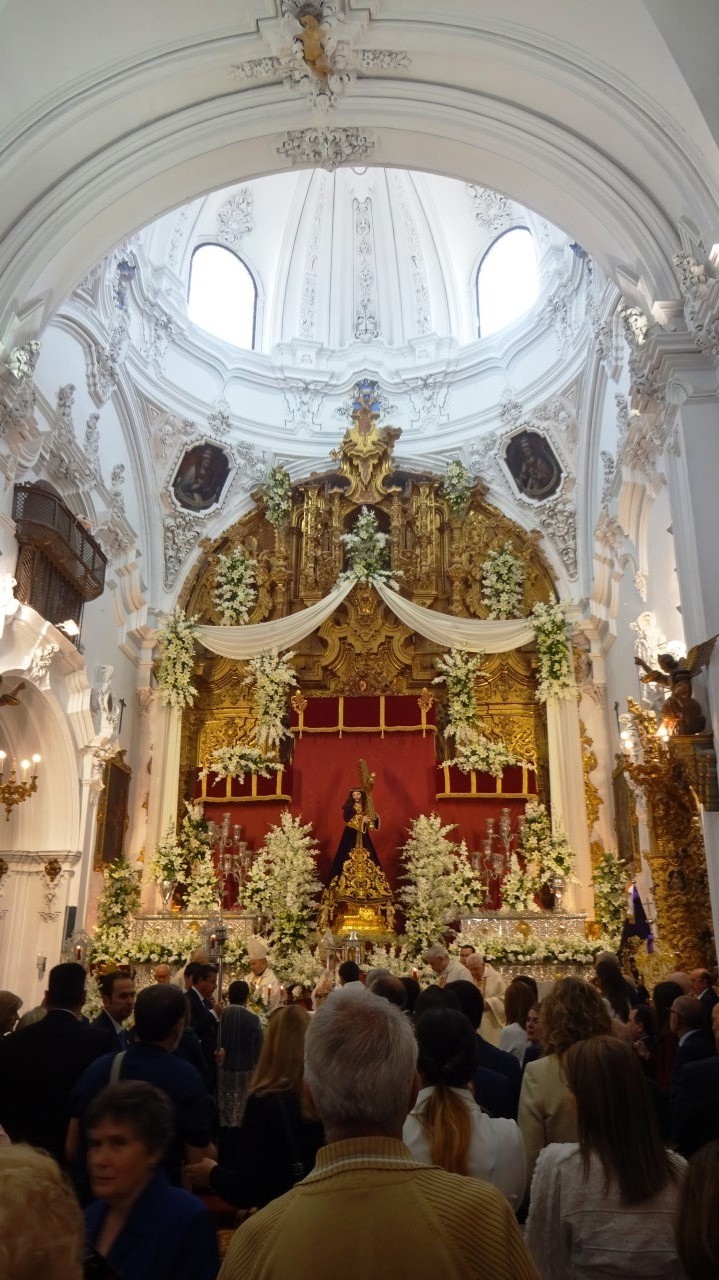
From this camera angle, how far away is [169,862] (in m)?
17.3

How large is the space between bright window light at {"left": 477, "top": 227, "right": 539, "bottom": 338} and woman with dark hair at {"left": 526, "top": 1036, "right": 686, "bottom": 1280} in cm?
1869

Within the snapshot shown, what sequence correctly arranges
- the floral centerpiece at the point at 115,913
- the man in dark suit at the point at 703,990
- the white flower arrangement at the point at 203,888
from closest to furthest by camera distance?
1. the man in dark suit at the point at 703,990
2. the floral centerpiece at the point at 115,913
3. the white flower arrangement at the point at 203,888

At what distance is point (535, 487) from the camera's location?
19.3 m

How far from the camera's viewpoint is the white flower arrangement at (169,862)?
1720cm

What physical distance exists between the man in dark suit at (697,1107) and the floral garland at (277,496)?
17045 mm

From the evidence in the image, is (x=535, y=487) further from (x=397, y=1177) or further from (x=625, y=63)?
(x=397, y=1177)

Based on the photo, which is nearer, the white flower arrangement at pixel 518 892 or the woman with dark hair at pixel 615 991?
the woman with dark hair at pixel 615 991

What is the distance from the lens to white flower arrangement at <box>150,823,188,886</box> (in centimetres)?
1720

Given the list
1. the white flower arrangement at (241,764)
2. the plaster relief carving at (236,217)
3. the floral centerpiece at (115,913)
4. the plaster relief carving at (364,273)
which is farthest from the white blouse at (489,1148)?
the plaster relief carving at (236,217)

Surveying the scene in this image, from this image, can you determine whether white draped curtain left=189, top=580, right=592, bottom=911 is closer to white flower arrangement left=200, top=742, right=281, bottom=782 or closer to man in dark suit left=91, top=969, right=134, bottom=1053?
white flower arrangement left=200, top=742, right=281, bottom=782

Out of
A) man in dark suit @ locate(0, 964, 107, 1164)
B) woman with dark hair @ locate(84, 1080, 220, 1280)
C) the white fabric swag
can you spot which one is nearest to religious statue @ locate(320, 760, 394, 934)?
the white fabric swag

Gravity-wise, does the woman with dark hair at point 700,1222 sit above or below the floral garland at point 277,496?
below

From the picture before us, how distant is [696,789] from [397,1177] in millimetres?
7731

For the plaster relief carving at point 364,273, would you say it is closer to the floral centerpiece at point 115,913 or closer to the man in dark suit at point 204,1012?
the floral centerpiece at point 115,913
